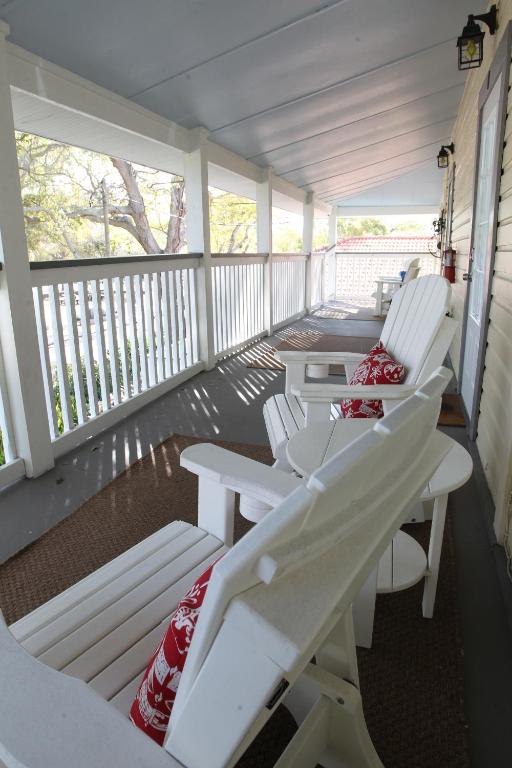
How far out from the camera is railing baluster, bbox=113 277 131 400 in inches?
136

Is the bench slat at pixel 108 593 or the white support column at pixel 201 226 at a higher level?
the white support column at pixel 201 226

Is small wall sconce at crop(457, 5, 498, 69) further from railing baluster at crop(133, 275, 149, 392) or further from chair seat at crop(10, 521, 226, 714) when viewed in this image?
chair seat at crop(10, 521, 226, 714)

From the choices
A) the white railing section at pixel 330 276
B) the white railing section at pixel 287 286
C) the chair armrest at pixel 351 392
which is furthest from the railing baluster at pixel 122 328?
the white railing section at pixel 330 276

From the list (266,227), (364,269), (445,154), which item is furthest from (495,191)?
(364,269)

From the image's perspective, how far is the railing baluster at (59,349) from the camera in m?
2.84

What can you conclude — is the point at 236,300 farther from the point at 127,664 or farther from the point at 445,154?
the point at 127,664

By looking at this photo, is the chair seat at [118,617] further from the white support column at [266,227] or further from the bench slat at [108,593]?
the white support column at [266,227]

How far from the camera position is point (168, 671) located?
74 cm

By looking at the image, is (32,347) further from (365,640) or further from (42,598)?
(365,640)

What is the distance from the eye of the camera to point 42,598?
5.75 feet

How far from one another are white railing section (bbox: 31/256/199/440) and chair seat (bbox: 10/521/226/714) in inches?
74.6

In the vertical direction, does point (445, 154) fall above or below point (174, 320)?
above

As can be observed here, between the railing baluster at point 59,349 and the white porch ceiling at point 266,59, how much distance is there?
49.3 inches

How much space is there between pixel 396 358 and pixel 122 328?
2.03 m
